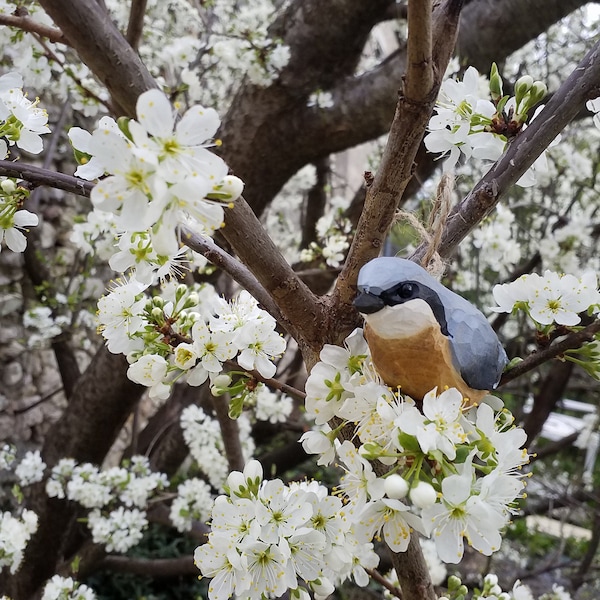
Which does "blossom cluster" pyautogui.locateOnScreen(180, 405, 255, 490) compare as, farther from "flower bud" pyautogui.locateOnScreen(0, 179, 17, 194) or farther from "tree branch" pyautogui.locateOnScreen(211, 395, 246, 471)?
"flower bud" pyautogui.locateOnScreen(0, 179, 17, 194)

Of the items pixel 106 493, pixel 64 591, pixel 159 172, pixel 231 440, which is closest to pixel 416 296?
pixel 159 172

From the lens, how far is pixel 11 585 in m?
1.72

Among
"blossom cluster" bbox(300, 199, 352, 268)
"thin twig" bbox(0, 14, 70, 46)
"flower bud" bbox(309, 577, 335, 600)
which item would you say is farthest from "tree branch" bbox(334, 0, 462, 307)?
"blossom cluster" bbox(300, 199, 352, 268)

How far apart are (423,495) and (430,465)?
0.06m

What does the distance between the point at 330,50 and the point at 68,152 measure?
61.9 inches

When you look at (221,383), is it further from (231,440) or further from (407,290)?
(231,440)

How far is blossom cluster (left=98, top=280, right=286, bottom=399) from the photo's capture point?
0.57 meters

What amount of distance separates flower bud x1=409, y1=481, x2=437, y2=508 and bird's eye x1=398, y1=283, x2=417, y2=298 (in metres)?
0.14

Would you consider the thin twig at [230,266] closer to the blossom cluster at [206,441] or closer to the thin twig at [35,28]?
the thin twig at [35,28]

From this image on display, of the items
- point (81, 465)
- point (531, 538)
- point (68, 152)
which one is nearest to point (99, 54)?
point (81, 465)

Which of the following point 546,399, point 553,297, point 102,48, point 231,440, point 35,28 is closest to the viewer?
point 553,297

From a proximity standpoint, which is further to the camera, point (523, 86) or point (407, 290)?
point (523, 86)

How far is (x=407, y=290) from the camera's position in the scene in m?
0.43

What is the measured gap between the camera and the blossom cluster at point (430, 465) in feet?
1.28
